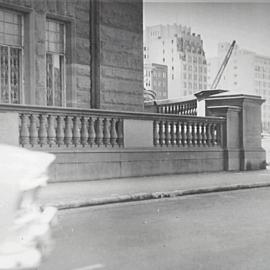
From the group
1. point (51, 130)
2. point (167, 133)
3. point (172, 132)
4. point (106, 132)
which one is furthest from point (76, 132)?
point (172, 132)

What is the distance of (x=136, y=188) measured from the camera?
10906 millimetres

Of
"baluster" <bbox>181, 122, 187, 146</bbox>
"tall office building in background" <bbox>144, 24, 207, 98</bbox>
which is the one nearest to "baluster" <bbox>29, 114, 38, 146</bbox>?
"baluster" <bbox>181, 122, 187, 146</bbox>

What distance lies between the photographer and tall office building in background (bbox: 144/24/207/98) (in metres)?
17.4

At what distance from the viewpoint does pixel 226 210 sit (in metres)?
8.37

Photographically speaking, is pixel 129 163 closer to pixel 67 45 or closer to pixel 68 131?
pixel 68 131

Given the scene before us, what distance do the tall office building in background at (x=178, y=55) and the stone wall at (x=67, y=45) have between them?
9.62 ft

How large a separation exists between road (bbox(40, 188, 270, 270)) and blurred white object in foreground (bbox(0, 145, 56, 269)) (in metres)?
0.98

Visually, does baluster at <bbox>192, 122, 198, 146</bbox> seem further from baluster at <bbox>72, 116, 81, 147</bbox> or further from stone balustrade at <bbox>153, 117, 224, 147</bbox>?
baluster at <bbox>72, 116, 81, 147</bbox>

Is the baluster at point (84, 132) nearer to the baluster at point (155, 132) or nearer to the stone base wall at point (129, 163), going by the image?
the stone base wall at point (129, 163)

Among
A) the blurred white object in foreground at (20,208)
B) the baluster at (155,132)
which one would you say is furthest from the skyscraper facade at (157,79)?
the blurred white object in foreground at (20,208)

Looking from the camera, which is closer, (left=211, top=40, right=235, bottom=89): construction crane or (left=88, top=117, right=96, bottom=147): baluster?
(left=88, top=117, right=96, bottom=147): baluster

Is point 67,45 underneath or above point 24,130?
above

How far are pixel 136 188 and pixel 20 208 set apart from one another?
738cm

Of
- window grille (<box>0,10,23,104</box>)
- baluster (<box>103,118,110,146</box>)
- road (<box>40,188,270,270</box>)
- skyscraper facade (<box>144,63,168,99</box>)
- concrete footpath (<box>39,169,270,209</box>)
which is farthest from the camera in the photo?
skyscraper facade (<box>144,63,168,99</box>)
